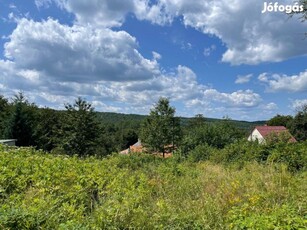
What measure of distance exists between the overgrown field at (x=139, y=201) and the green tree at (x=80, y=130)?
23189 millimetres

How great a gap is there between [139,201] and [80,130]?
2657cm

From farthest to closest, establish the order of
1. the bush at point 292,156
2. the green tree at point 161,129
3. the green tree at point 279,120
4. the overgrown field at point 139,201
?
the green tree at point 279,120 < the green tree at point 161,129 < the bush at point 292,156 < the overgrown field at point 139,201

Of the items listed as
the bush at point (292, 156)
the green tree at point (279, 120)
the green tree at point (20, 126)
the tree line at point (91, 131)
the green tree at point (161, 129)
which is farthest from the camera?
the green tree at point (279, 120)

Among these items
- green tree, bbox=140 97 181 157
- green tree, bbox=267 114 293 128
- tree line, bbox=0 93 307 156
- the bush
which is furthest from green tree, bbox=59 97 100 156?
green tree, bbox=267 114 293 128

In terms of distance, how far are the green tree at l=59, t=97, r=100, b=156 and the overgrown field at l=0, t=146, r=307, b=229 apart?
23.2 meters

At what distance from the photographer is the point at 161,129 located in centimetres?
3484

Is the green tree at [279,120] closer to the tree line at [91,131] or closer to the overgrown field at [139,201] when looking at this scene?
the tree line at [91,131]

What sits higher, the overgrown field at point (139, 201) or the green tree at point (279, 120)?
the green tree at point (279, 120)

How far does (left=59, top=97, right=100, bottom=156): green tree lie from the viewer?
30469 millimetres

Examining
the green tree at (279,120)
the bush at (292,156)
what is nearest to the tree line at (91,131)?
the bush at (292,156)

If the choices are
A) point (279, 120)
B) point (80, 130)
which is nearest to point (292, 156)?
point (80, 130)

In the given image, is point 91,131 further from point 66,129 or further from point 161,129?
point 161,129

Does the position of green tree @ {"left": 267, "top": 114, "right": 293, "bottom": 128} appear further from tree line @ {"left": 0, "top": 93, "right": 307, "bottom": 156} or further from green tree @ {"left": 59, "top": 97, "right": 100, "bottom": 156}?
green tree @ {"left": 59, "top": 97, "right": 100, "bottom": 156}

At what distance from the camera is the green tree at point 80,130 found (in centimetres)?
3047
